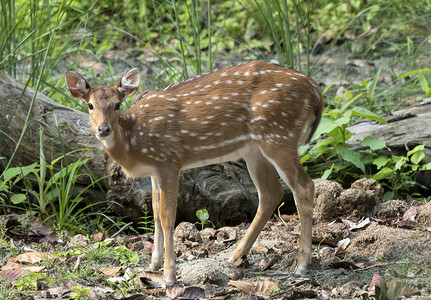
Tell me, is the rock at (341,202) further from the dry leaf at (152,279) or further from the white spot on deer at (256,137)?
the dry leaf at (152,279)

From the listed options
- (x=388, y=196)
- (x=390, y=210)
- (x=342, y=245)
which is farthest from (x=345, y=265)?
(x=388, y=196)

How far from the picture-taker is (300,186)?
462 cm

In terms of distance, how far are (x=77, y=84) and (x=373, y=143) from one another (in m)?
2.79

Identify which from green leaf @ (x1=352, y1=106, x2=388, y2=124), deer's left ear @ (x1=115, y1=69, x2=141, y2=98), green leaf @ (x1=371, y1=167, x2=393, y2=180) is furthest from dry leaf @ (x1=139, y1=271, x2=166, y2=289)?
green leaf @ (x1=352, y1=106, x2=388, y2=124)

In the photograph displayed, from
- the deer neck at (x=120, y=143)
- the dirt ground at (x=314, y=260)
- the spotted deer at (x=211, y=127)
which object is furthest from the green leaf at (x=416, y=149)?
the deer neck at (x=120, y=143)

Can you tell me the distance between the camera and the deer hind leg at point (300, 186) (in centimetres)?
454

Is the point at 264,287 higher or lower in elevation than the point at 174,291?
lower

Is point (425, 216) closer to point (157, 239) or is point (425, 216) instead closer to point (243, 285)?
point (243, 285)

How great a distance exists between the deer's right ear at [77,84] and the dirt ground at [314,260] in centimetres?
119

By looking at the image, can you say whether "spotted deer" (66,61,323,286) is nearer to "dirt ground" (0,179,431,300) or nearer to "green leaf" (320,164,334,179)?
"dirt ground" (0,179,431,300)

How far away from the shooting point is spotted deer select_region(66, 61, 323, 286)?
179 inches

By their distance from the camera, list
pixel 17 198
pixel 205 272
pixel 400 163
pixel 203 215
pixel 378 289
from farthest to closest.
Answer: pixel 400 163 → pixel 17 198 → pixel 203 215 → pixel 205 272 → pixel 378 289

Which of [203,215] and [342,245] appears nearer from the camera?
[342,245]

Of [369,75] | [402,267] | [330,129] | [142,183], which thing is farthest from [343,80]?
[402,267]
